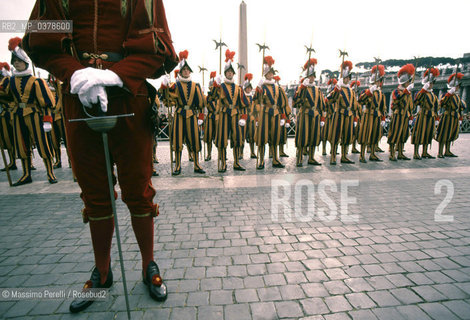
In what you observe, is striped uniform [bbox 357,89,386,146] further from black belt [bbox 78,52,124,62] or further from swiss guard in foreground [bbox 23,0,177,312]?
black belt [bbox 78,52,124,62]

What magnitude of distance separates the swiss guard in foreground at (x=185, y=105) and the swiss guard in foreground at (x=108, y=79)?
421 centimetres

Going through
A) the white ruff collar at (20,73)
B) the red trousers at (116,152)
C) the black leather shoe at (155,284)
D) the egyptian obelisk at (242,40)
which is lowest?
the black leather shoe at (155,284)

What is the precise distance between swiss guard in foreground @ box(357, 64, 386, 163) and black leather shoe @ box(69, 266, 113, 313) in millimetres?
8022

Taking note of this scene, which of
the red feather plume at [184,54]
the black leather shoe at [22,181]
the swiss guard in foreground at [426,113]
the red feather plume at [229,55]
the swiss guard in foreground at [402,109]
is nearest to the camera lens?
the black leather shoe at [22,181]

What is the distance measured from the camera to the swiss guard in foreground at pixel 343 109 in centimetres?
769

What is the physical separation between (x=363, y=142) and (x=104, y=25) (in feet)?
27.1

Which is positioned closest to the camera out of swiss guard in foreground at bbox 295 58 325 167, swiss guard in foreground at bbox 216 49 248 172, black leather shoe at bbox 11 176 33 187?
black leather shoe at bbox 11 176 33 187

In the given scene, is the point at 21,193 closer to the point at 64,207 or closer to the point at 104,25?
the point at 64,207

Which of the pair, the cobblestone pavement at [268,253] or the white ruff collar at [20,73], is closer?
the cobblestone pavement at [268,253]

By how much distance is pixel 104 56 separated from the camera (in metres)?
1.85

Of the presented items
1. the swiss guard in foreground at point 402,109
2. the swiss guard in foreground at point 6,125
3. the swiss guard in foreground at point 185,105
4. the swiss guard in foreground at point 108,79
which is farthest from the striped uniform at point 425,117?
the swiss guard in foreground at point 6,125

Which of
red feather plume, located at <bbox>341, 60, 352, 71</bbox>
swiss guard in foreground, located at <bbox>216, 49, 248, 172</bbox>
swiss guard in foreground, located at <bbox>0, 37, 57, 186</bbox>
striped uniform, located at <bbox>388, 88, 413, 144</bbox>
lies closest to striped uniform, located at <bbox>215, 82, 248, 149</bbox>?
swiss guard in foreground, located at <bbox>216, 49, 248, 172</bbox>

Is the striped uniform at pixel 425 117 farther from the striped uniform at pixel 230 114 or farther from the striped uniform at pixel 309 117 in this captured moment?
the striped uniform at pixel 230 114

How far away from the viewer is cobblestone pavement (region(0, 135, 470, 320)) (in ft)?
6.38
